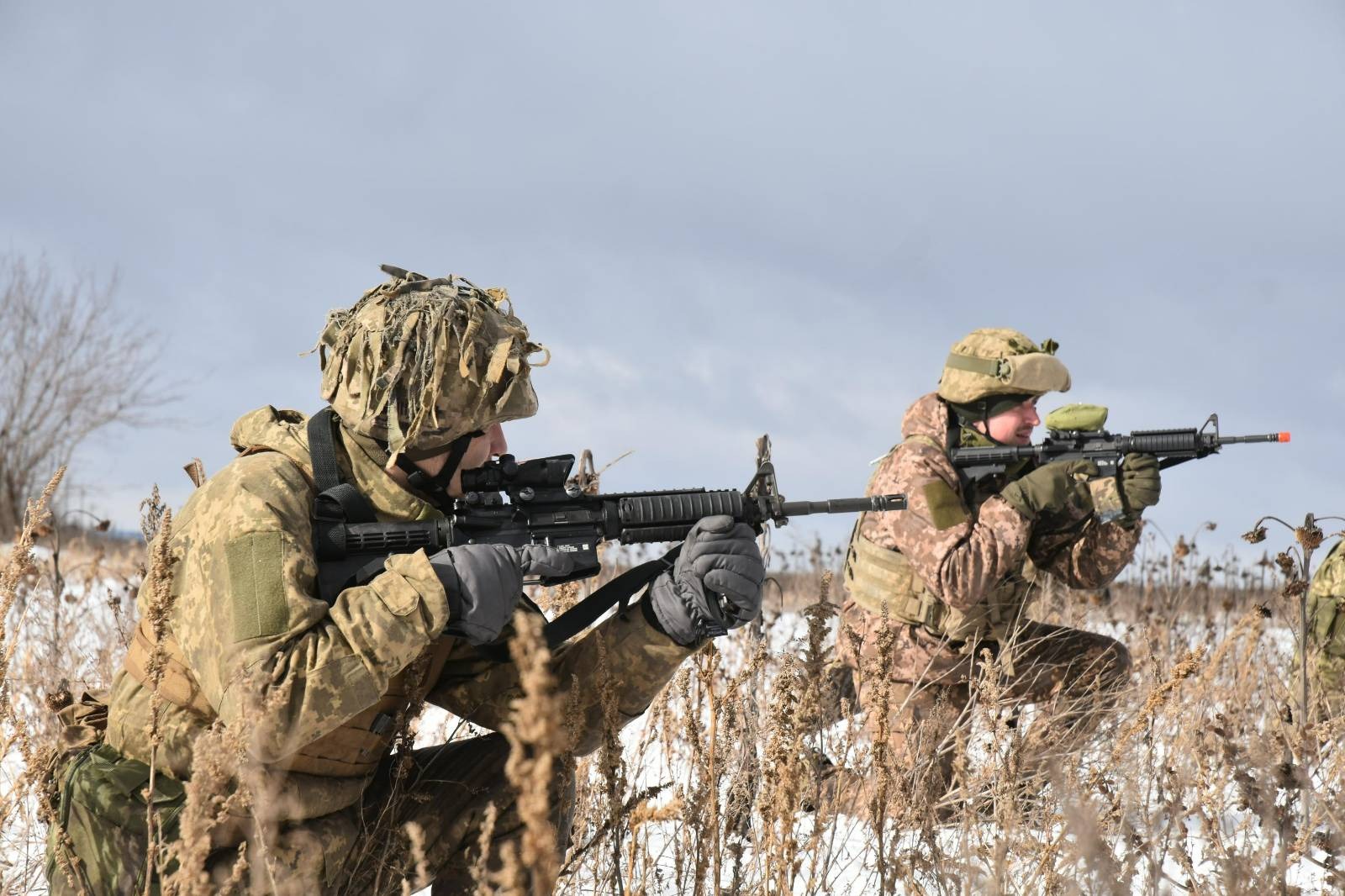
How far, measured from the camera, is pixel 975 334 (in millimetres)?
5129

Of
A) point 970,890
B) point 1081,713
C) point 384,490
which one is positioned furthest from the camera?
point 1081,713

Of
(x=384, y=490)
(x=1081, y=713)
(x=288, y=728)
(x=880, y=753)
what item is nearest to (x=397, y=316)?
(x=384, y=490)

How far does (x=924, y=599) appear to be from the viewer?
15.4ft

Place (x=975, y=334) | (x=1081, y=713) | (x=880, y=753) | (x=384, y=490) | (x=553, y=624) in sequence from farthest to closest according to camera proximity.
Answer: (x=975, y=334)
(x=1081, y=713)
(x=553, y=624)
(x=384, y=490)
(x=880, y=753)

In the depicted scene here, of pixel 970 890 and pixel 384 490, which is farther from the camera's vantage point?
pixel 384 490

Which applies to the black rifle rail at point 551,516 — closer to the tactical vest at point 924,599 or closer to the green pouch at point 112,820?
the green pouch at point 112,820

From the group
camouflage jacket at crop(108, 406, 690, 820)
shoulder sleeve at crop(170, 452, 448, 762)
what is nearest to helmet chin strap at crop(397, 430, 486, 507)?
camouflage jacket at crop(108, 406, 690, 820)

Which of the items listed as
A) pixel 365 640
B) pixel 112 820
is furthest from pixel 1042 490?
pixel 112 820

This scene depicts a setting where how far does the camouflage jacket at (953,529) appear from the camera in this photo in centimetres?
443

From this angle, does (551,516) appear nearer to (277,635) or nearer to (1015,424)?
(277,635)

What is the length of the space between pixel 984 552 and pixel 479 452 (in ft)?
7.87

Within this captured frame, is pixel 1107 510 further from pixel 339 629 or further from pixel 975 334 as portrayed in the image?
pixel 339 629

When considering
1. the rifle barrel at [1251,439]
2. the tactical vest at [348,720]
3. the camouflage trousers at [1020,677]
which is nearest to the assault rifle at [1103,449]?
the rifle barrel at [1251,439]

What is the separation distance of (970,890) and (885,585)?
9.27 ft
